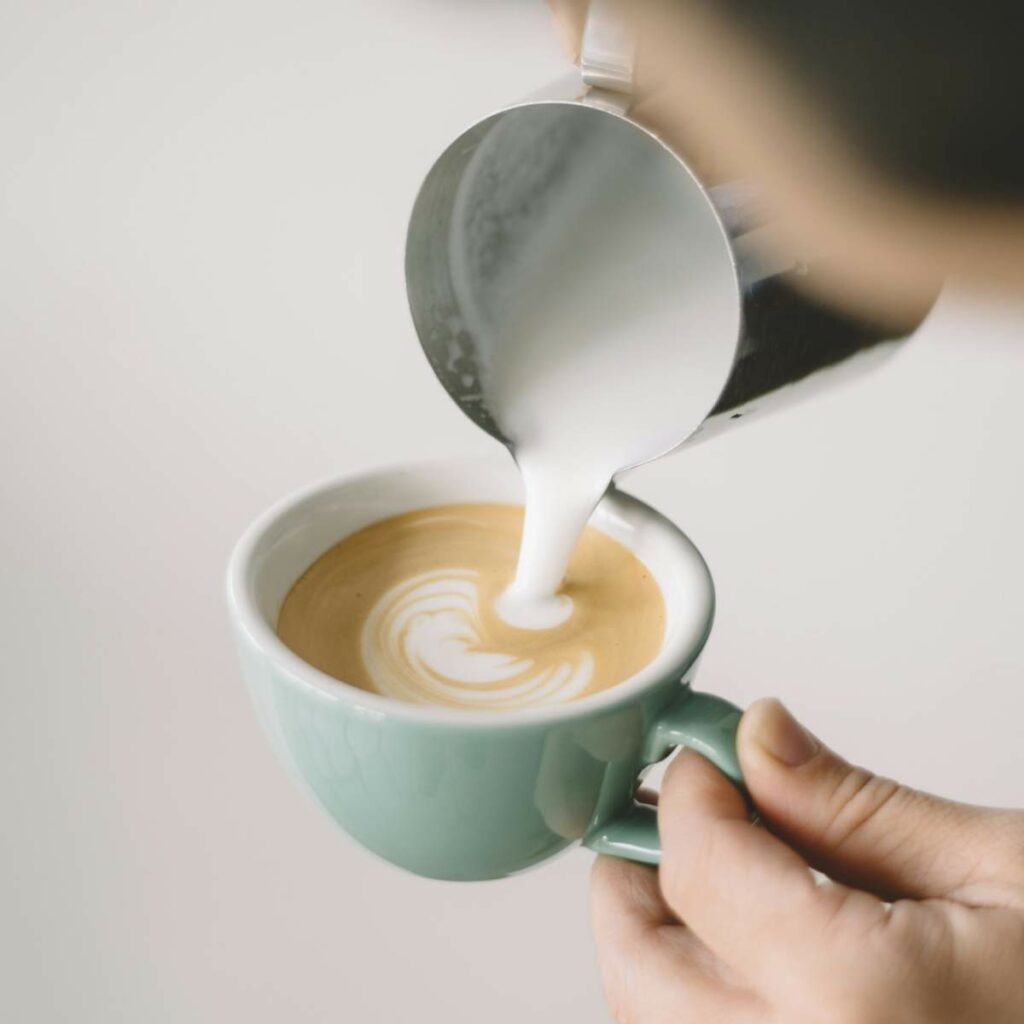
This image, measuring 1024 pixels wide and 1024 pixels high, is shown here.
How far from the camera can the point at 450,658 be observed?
730 mm

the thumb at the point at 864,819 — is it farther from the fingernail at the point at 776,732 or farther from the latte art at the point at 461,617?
the latte art at the point at 461,617

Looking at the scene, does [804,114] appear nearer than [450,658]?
Yes

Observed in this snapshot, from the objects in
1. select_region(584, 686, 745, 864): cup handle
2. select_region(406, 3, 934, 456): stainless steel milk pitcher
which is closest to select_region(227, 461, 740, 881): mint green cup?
select_region(584, 686, 745, 864): cup handle

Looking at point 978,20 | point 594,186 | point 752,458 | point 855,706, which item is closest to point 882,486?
point 752,458

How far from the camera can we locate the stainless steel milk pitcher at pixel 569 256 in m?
0.59

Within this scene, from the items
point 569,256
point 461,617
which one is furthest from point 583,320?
point 461,617

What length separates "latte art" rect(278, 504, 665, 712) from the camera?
70 centimetres

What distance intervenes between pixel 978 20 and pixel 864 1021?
1.47 feet

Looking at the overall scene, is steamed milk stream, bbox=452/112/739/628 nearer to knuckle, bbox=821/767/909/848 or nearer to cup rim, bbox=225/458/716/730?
cup rim, bbox=225/458/716/730

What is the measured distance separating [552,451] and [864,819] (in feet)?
0.92

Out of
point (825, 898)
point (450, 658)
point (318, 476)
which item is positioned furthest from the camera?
point (318, 476)

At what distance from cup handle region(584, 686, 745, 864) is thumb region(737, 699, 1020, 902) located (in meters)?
0.02

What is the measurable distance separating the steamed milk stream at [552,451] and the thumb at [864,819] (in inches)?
4.8

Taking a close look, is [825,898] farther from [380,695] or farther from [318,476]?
[318,476]
